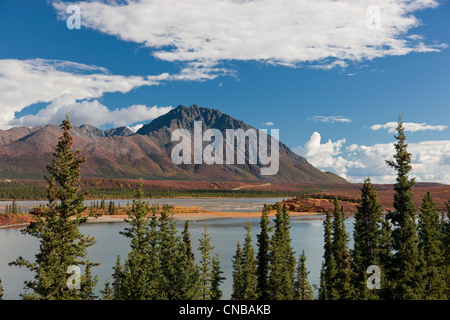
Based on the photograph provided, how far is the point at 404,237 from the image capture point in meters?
31.9

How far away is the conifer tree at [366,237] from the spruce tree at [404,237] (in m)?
11.3

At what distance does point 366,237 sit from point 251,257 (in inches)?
742

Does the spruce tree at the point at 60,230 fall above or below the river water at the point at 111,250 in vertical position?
above

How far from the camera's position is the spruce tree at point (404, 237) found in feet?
104

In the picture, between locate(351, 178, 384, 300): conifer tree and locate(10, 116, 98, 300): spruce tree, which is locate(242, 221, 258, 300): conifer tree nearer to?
locate(351, 178, 384, 300): conifer tree

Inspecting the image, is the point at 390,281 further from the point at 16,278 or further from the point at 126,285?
the point at 16,278
